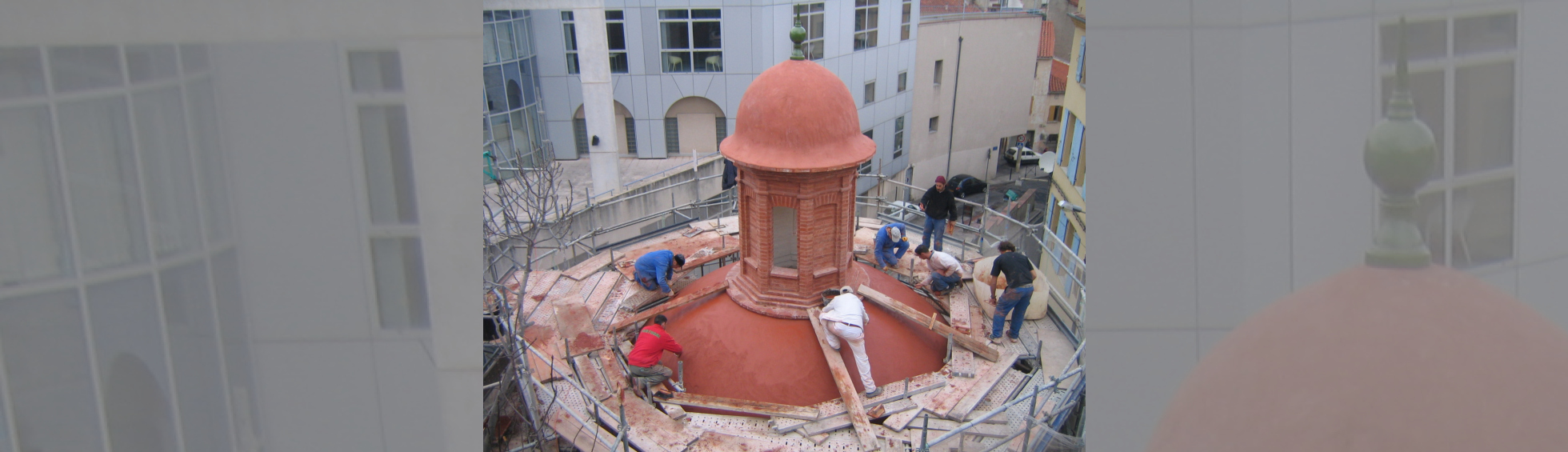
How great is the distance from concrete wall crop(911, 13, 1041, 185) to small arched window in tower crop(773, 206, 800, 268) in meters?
23.6

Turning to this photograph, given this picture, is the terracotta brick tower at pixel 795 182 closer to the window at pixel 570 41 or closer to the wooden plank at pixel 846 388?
the wooden plank at pixel 846 388

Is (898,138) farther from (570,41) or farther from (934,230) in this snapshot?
(934,230)

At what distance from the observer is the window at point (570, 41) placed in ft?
90.7

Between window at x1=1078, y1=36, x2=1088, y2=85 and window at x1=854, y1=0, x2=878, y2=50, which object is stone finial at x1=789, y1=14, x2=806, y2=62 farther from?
window at x1=854, y1=0, x2=878, y2=50

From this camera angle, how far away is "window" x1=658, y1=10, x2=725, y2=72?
26.9 metres

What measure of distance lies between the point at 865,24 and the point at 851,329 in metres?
21.2

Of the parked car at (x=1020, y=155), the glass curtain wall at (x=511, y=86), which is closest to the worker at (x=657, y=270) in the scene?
the glass curtain wall at (x=511, y=86)
